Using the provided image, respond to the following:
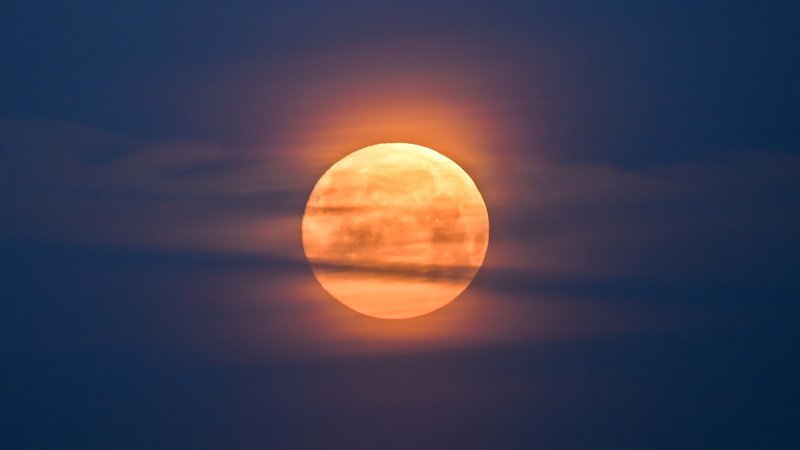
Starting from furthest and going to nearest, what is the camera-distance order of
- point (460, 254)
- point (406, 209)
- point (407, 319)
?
point (407, 319), point (460, 254), point (406, 209)

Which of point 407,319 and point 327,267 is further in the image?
point 407,319

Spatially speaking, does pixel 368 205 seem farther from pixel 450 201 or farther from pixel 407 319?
pixel 407 319

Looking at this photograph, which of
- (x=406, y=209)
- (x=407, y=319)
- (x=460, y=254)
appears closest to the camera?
(x=406, y=209)

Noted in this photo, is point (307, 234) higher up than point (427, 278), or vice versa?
point (307, 234)

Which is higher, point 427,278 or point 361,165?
point 361,165

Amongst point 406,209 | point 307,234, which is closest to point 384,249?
point 406,209

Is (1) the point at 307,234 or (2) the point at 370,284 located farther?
(1) the point at 307,234

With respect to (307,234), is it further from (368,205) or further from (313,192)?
(368,205)

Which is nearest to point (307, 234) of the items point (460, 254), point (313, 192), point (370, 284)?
point (313, 192)

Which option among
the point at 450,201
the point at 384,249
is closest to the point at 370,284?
the point at 384,249
